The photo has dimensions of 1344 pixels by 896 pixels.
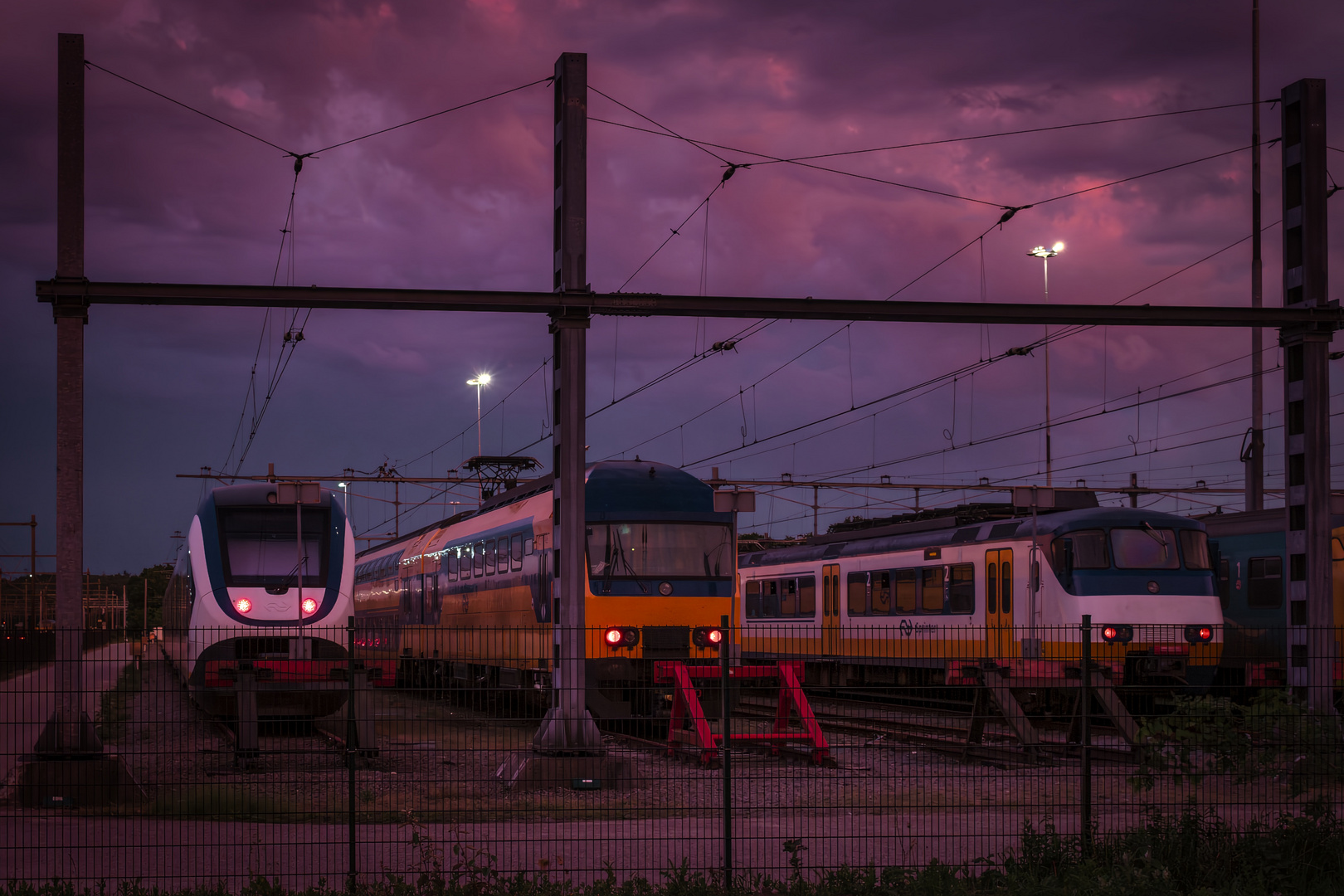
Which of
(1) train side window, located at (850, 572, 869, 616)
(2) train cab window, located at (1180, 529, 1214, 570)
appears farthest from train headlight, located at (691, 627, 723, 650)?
(1) train side window, located at (850, 572, 869, 616)

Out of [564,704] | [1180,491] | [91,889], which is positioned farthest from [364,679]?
[1180,491]

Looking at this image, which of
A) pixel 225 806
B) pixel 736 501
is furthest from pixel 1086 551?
pixel 225 806

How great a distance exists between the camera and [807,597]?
31.2 metres

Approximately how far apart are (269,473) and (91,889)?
15673mm

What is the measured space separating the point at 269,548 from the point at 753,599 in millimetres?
18609

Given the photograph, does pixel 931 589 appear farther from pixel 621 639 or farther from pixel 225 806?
pixel 225 806

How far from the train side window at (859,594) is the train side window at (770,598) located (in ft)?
14.4

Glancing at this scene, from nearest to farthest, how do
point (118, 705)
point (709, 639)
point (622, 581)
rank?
point (709, 639) → point (622, 581) → point (118, 705)

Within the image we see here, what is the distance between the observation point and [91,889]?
865cm

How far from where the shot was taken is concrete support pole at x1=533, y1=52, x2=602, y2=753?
1408 centimetres

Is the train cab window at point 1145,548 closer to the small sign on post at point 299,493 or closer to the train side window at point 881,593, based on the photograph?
the train side window at point 881,593

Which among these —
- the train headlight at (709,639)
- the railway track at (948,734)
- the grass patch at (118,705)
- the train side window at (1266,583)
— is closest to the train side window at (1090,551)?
the railway track at (948,734)

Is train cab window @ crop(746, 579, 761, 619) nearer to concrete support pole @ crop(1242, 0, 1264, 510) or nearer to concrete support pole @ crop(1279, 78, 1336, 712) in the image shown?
concrete support pole @ crop(1242, 0, 1264, 510)

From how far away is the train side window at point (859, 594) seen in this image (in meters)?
28.1
